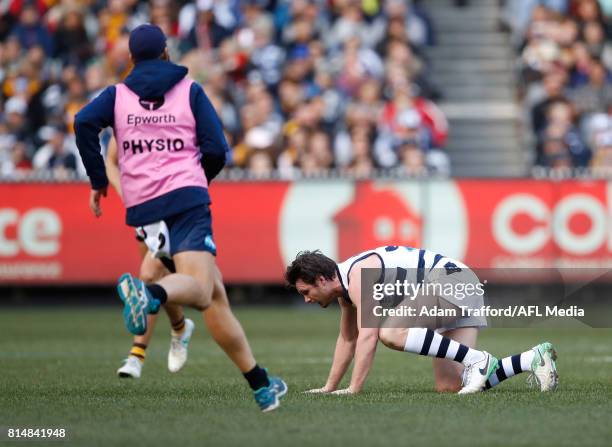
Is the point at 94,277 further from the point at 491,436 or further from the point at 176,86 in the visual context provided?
the point at 491,436

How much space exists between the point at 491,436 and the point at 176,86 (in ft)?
8.82

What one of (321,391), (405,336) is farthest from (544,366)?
(321,391)

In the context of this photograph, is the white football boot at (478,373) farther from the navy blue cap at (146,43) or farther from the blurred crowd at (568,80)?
the blurred crowd at (568,80)

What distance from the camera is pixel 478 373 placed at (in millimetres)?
9117

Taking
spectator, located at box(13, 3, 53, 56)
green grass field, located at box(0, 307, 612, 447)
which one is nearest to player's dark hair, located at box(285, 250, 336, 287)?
green grass field, located at box(0, 307, 612, 447)

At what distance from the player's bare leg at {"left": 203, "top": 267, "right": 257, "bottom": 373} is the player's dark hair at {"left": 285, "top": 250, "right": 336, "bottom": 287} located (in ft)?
3.43

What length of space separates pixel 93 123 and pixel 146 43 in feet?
1.80

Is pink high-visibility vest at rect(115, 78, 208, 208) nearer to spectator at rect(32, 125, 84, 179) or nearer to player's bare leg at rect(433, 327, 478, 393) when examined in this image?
player's bare leg at rect(433, 327, 478, 393)

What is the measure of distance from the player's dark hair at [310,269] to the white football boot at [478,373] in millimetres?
1135

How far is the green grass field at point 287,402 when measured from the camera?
7.04 meters

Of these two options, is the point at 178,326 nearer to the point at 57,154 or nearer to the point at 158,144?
the point at 158,144

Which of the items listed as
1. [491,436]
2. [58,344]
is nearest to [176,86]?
[491,436]

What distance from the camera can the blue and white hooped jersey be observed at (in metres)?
9.03

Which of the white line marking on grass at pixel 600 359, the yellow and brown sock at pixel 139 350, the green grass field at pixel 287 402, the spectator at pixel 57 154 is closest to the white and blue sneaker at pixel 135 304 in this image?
the green grass field at pixel 287 402
